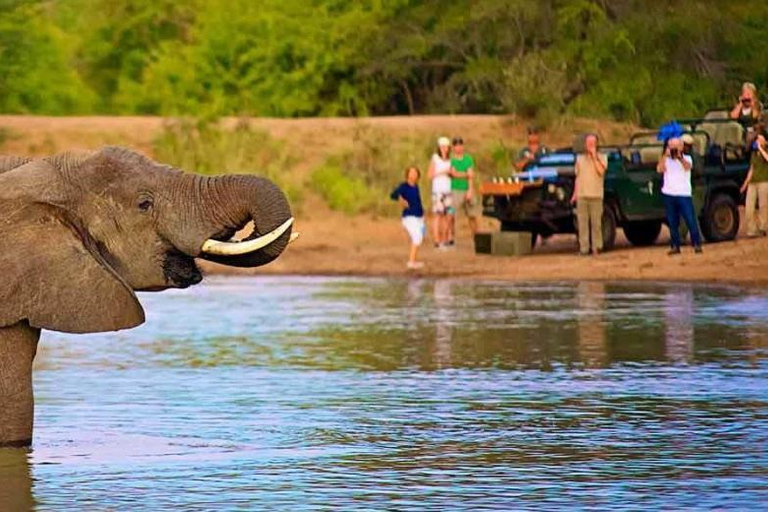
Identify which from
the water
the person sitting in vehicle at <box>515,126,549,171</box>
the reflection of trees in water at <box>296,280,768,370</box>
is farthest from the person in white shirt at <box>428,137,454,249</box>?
the water

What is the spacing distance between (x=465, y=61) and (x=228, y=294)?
25.2 m

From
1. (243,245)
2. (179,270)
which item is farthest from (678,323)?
(243,245)

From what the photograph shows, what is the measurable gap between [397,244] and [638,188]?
601 centimetres

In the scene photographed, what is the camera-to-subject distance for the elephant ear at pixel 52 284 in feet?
38.1

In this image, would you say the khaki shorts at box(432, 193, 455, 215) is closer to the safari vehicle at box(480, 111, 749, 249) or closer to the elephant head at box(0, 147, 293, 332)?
the safari vehicle at box(480, 111, 749, 249)

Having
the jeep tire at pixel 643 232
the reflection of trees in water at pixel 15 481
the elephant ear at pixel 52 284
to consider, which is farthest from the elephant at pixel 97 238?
the jeep tire at pixel 643 232

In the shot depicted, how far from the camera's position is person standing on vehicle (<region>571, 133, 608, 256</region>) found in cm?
2964

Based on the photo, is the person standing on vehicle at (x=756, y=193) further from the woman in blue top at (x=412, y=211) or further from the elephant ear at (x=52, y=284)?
the elephant ear at (x=52, y=284)

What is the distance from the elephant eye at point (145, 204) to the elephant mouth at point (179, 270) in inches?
9.5

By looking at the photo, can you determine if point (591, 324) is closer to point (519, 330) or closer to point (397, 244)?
point (519, 330)

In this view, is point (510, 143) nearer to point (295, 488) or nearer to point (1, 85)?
point (1, 85)

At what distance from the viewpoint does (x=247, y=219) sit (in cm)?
1130

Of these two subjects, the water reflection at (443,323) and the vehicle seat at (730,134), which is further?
the vehicle seat at (730,134)

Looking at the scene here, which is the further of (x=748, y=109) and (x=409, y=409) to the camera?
(x=748, y=109)
